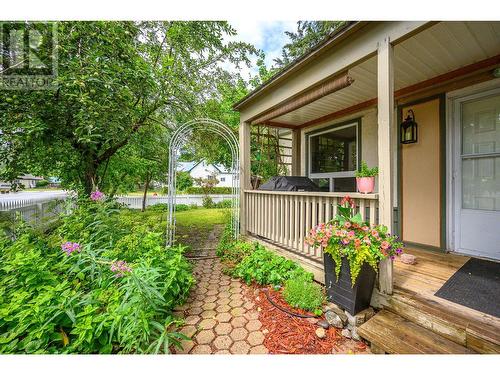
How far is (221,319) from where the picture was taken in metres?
2.18

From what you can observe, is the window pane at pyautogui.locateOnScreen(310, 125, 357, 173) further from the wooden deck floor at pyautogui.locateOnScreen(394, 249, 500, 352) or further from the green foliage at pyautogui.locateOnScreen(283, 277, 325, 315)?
the green foliage at pyautogui.locateOnScreen(283, 277, 325, 315)

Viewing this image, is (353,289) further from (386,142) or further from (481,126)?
(481,126)

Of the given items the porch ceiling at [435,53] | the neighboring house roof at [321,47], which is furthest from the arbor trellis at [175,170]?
the porch ceiling at [435,53]

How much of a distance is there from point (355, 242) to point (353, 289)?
46 cm

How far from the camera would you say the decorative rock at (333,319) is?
196 cm

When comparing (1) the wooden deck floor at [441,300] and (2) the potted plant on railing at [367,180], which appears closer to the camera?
(1) the wooden deck floor at [441,300]

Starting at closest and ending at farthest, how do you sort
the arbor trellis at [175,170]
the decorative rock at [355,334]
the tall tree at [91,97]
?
the decorative rock at [355,334]
the tall tree at [91,97]
the arbor trellis at [175,170]

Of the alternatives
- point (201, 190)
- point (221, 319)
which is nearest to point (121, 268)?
point (221, 319)

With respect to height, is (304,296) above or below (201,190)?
below

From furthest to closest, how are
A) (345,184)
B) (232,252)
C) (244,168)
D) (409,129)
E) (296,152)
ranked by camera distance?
(296,152)
(345,184)
(244,168)
(232,252)
(409,129)

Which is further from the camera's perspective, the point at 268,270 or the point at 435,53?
the point at 268,270

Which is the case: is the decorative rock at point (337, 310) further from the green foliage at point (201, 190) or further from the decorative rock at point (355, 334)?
the green foliage at point (201, 190)
